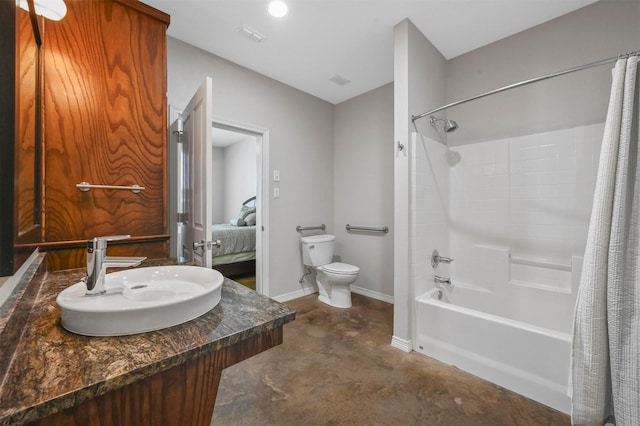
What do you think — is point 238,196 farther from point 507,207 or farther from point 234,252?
point 507,207

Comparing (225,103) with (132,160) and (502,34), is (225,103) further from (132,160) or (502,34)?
(502,34)

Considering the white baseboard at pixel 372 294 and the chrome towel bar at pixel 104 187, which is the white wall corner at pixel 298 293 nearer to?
the white baseboard at pixel 372 294

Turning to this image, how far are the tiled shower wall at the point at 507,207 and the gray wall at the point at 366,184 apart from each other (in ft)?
2.17

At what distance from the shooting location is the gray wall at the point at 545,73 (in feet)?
5.65

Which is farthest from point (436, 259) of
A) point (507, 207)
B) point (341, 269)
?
point (341, 269)

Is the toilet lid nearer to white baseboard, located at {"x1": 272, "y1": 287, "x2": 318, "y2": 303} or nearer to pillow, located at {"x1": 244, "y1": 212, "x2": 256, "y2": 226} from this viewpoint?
white baseboard, located at {"x1": 272, "y1": 287, "x2": 318, "y2": 303}

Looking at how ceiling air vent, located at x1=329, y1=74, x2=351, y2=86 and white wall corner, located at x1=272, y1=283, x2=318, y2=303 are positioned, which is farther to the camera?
white wall corner, located at x1=272, y1=283, x2=318, y2=303

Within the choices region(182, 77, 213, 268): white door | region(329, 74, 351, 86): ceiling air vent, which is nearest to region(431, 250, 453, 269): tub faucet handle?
region(182, 77, 213, 268): white door

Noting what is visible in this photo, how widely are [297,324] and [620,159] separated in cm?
225

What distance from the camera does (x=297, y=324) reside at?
231cm

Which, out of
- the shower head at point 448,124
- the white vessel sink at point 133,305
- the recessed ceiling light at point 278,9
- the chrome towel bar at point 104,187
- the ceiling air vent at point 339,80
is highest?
the ceiling air vent at point 339,80

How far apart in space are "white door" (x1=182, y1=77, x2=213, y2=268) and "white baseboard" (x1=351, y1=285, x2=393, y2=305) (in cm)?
196

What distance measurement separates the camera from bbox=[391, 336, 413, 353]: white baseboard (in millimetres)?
1896

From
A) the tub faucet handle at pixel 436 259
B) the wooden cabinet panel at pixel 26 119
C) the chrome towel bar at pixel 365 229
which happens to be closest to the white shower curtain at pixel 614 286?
the tub faucet handle at pixel 436 259
